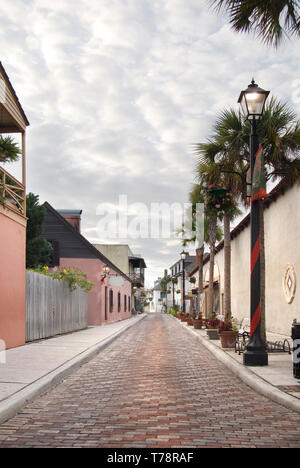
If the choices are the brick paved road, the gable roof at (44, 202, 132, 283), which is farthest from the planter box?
the gable roof at (44, 202, 132, 283)

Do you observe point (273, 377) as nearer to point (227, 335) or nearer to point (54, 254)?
point (227, 335)

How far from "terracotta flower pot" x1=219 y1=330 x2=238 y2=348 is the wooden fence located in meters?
6.08

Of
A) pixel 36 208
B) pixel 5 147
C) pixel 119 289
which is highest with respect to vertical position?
pixel 5 147

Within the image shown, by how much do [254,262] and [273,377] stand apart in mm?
2667

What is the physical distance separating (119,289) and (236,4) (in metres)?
35.1

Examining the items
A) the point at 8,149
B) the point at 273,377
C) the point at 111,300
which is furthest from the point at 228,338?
the point at 111,300

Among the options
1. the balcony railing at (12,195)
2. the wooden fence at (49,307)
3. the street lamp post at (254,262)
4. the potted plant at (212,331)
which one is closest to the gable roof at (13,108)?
the balcony railing at (12,195)

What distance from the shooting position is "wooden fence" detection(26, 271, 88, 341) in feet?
51.0

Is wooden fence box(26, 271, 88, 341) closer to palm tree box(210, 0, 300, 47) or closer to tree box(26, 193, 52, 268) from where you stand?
tree box(26, 193, 52, 268)

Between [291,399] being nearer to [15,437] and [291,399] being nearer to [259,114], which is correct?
[15,437]

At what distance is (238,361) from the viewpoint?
1089cm

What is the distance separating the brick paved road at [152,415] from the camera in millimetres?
4977
